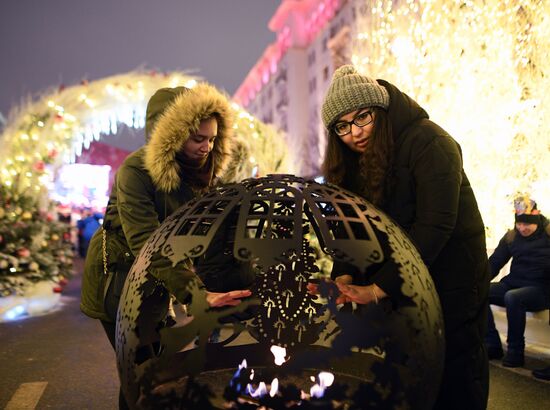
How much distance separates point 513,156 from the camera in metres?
7.90

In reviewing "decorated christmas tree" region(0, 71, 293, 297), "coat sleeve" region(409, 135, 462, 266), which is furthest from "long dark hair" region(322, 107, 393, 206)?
"decorated christmas tree" region(0, 71, 293, 297)

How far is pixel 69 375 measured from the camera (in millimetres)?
Answer: 4430

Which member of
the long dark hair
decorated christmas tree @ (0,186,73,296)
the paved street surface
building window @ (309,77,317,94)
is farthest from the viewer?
building window @ (309,77,317,94)

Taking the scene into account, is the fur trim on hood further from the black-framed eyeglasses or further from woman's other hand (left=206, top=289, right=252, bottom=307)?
woman's other hand (left=206, top=289, right=252, bottom=307)

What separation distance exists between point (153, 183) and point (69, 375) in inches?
115

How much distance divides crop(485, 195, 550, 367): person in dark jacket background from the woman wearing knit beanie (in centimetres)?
276

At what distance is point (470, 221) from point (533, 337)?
3.80m

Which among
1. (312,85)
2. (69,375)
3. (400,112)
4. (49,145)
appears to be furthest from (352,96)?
(312,85)

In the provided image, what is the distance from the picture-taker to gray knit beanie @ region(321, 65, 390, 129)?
2.04 m

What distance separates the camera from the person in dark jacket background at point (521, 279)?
454 cm

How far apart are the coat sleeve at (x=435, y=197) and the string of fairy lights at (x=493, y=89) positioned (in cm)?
610

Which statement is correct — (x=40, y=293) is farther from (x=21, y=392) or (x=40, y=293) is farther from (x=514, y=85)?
(x=514, y=85)

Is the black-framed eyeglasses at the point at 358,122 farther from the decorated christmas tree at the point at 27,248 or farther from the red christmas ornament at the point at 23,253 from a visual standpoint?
the red christmas ornament at the point at 23,253

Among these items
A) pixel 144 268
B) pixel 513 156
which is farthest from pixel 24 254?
pixel 513 156
